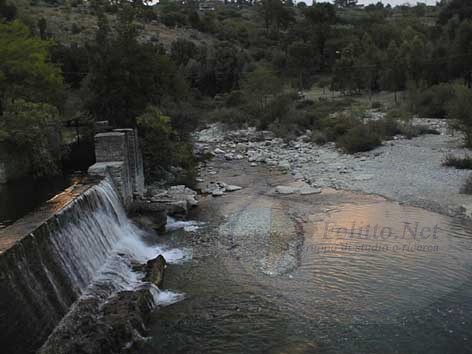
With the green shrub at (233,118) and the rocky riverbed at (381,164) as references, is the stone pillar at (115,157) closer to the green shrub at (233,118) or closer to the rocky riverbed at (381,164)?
the rocky riverbed at (381,164)

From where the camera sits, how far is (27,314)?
8.33 metres

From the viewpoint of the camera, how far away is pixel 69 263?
1051 centimetres

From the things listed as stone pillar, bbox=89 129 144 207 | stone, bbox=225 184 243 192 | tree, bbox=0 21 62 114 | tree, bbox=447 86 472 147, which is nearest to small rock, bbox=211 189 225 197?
stone, bbox=225 184 243 192

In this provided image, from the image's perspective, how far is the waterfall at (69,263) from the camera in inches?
322

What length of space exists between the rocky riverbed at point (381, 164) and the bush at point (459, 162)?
1.20ft

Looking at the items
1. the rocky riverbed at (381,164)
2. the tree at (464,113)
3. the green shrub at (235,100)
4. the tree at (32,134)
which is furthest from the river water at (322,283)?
the green shrub at (235,100)

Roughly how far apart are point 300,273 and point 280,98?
29.3 metres

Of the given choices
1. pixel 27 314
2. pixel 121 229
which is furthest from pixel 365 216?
pixel 27 314

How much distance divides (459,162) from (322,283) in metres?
12.7

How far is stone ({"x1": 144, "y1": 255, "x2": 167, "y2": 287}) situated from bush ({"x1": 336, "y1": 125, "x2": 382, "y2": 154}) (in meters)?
17.1

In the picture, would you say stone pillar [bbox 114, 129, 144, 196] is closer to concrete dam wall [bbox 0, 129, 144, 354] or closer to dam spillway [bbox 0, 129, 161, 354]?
dam spillway [bbox 0, 129, 161, 354]

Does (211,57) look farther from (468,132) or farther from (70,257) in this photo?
(70,257)

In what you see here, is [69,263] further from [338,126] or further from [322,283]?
[338,126]

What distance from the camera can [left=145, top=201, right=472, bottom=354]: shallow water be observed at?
905cm
